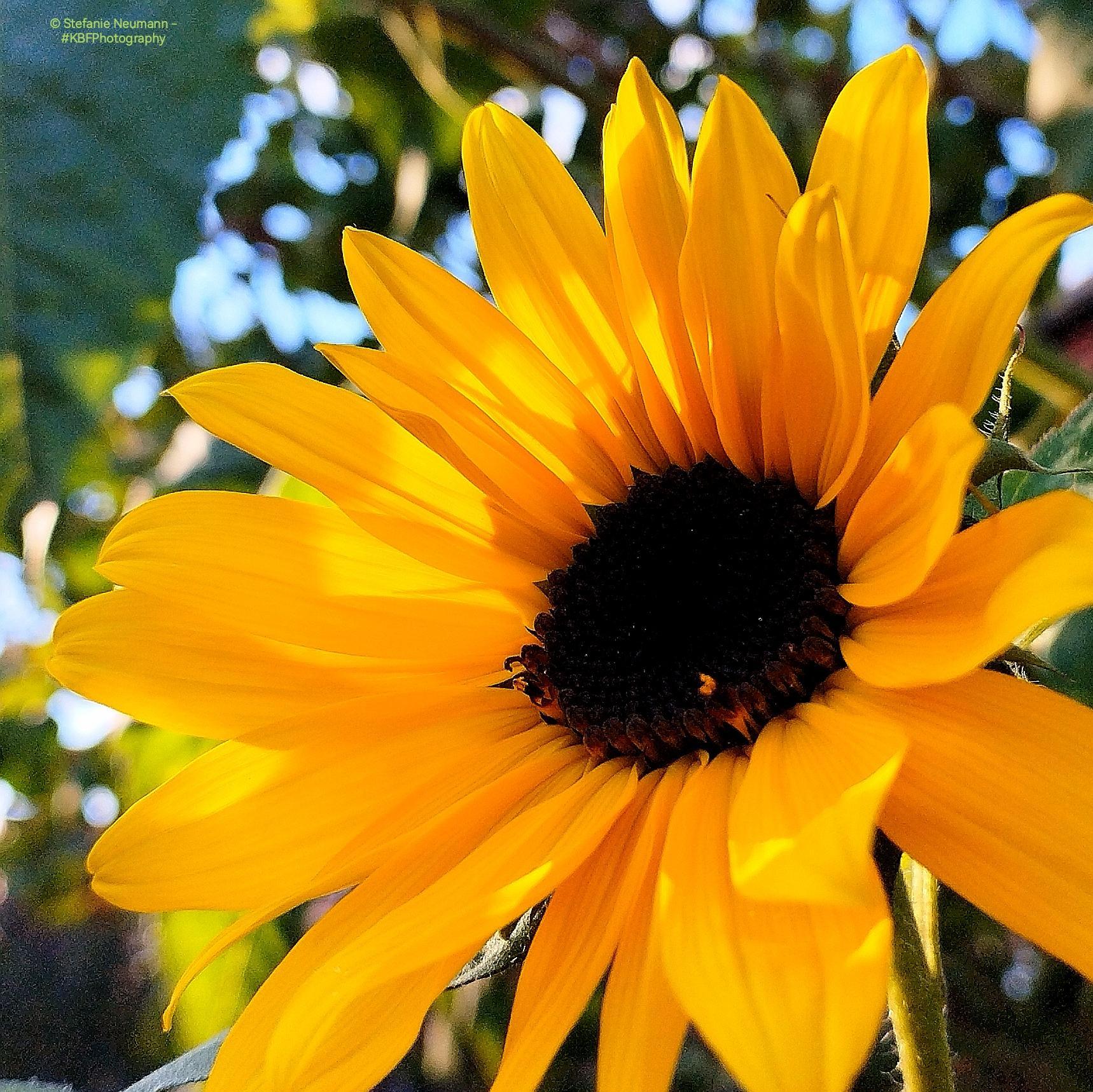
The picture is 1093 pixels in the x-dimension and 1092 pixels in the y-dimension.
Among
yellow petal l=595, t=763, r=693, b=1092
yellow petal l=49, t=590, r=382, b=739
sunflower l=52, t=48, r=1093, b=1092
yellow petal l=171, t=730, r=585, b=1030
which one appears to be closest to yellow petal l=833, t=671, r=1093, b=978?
sunflower l=52, t=48, r=1093, b=1092

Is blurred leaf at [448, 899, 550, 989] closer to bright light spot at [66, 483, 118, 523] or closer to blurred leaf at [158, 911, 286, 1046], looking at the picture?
blurred leaf at [158, 911, 286, 1046]

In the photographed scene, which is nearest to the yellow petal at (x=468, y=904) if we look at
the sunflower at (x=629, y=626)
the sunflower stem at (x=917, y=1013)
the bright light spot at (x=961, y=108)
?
the sunflower at (x=629, y=626)

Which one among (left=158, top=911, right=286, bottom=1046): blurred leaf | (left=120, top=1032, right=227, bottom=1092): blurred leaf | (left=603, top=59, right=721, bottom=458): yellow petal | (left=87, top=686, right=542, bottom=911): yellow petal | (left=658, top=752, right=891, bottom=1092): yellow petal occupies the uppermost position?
(left=603, top=59, right=721, bottom=458): yellow petal

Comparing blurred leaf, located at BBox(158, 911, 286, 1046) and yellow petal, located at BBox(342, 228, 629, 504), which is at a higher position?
yellow petal, located at BBox(342, 228, 629, 504)

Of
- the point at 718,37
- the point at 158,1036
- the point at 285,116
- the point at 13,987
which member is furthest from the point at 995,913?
the point at 13,987

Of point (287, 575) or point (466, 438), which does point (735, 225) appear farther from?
point (287, 575)

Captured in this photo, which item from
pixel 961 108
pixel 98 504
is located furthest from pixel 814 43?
pixel 98 504
